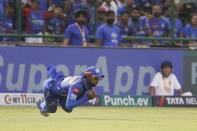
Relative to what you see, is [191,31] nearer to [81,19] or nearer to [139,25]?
[139,25]

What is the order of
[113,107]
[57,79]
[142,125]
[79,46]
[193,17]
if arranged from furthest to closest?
[193,17]
[79,46]
[113,107]
[57,79]
[142,125]

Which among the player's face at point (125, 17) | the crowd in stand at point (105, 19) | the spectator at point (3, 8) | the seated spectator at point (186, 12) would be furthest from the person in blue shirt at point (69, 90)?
the seated spectator at point (186, 12)

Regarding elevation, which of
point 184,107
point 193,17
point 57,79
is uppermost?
point 193,17

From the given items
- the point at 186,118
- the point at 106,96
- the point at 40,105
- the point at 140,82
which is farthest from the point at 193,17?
the point at 40,105

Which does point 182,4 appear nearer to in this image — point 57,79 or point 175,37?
point 175,37

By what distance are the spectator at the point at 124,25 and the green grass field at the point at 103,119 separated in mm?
3018

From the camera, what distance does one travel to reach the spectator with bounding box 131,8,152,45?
51.1 ft

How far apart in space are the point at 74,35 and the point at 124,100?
2201 mm

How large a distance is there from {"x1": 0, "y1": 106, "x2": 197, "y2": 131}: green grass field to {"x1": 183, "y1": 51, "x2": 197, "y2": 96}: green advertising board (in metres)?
1.88

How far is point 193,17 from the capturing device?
52.6 feet

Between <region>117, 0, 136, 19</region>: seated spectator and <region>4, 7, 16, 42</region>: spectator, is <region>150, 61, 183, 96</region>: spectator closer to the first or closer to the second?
<region>117, 0, 136, 19</region>: seated spectator

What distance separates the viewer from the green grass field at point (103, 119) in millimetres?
8719

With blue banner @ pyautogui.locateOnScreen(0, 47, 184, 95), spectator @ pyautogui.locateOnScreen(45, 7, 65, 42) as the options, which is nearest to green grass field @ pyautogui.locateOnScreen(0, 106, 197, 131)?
blue banner @ pyautogui.locateOnScreen(0, 47, 184, 95)

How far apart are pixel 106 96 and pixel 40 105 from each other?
11.3ft
